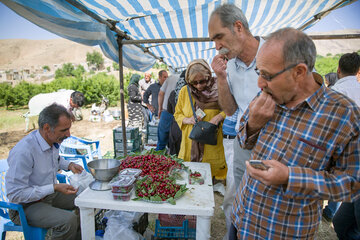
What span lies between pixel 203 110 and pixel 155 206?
1556 millimetres

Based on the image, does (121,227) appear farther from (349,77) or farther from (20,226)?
(349,77)

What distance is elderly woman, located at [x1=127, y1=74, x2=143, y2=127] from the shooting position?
7.28 meters

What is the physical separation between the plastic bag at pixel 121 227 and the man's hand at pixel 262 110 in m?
1.60

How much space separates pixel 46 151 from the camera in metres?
2.30

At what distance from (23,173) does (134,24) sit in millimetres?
2876

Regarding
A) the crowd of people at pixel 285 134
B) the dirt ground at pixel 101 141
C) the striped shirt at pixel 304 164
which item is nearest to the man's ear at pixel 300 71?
the crowd of people at pixel 285 134

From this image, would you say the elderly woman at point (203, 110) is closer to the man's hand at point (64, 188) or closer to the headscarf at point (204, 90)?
the headscarf at point (204, 90)

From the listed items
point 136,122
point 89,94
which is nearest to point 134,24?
point 136,122

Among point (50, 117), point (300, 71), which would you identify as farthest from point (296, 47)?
point (50, 117)

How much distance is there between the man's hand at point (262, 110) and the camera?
3.60ft

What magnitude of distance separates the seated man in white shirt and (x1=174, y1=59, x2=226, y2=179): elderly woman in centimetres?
144

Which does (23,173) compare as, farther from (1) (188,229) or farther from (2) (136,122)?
(2) (136,122)

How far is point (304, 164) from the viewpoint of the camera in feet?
3.38

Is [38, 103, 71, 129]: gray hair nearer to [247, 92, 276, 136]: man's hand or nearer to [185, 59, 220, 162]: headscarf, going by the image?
[185, 59, 220, 162]: headscarf
